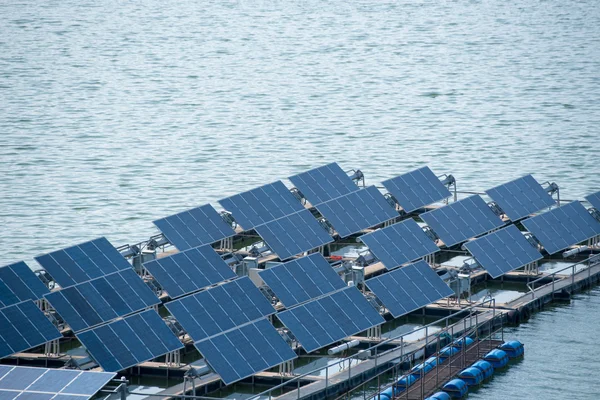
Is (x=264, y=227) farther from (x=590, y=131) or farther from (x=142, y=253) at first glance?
(x=590, y=131)

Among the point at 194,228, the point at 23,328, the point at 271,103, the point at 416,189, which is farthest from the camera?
the point at 271,103

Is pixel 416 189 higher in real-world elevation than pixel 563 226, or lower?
higher

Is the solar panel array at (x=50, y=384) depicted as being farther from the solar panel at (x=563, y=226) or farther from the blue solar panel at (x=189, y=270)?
the solar panel at (x=563, y=226)

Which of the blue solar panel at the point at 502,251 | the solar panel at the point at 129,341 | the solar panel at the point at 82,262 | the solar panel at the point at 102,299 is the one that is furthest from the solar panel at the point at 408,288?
the solar panel at the point at 82,262

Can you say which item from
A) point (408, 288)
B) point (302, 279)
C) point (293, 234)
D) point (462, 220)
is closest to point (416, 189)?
point (462, 220)

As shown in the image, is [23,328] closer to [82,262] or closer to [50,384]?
[82,262]

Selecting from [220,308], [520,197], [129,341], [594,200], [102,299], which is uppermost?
[520,197]
